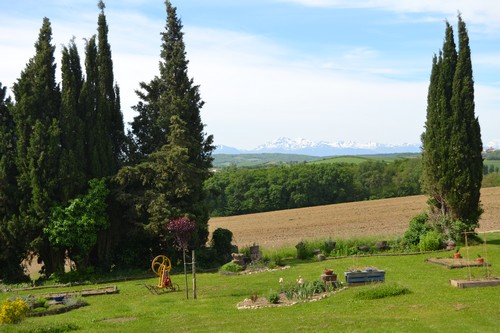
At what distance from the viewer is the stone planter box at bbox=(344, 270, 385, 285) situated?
20172 mm

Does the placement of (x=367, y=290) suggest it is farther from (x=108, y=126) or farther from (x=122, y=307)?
(x=108, y=126)

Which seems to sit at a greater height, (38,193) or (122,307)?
(38,193)

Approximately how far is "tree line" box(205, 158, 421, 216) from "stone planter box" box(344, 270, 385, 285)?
5799cm

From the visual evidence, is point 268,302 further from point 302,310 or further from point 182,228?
point 182,228

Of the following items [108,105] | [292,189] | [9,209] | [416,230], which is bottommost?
[416,230]

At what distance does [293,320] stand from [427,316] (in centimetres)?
349

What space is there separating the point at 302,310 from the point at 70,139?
56.5 ft

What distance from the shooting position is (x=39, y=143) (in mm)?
28281

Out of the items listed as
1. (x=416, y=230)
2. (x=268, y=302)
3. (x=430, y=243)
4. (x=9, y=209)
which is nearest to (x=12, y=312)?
(x=268, y=302)

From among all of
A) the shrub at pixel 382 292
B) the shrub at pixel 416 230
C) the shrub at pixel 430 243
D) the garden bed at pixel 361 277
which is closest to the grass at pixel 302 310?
the shrub at pixel 382 292

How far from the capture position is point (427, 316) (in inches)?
589

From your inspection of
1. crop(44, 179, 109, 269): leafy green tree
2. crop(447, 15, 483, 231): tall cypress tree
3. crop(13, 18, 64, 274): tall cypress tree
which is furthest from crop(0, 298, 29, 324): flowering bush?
crop(447, 15, 483, 231): tall cypress tree

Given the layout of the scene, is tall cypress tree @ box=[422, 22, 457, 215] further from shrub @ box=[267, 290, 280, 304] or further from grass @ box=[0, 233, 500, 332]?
shrub @ box=[267, 290, 280, 304]

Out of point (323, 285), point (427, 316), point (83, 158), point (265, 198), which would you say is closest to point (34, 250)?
point (83, 158)
